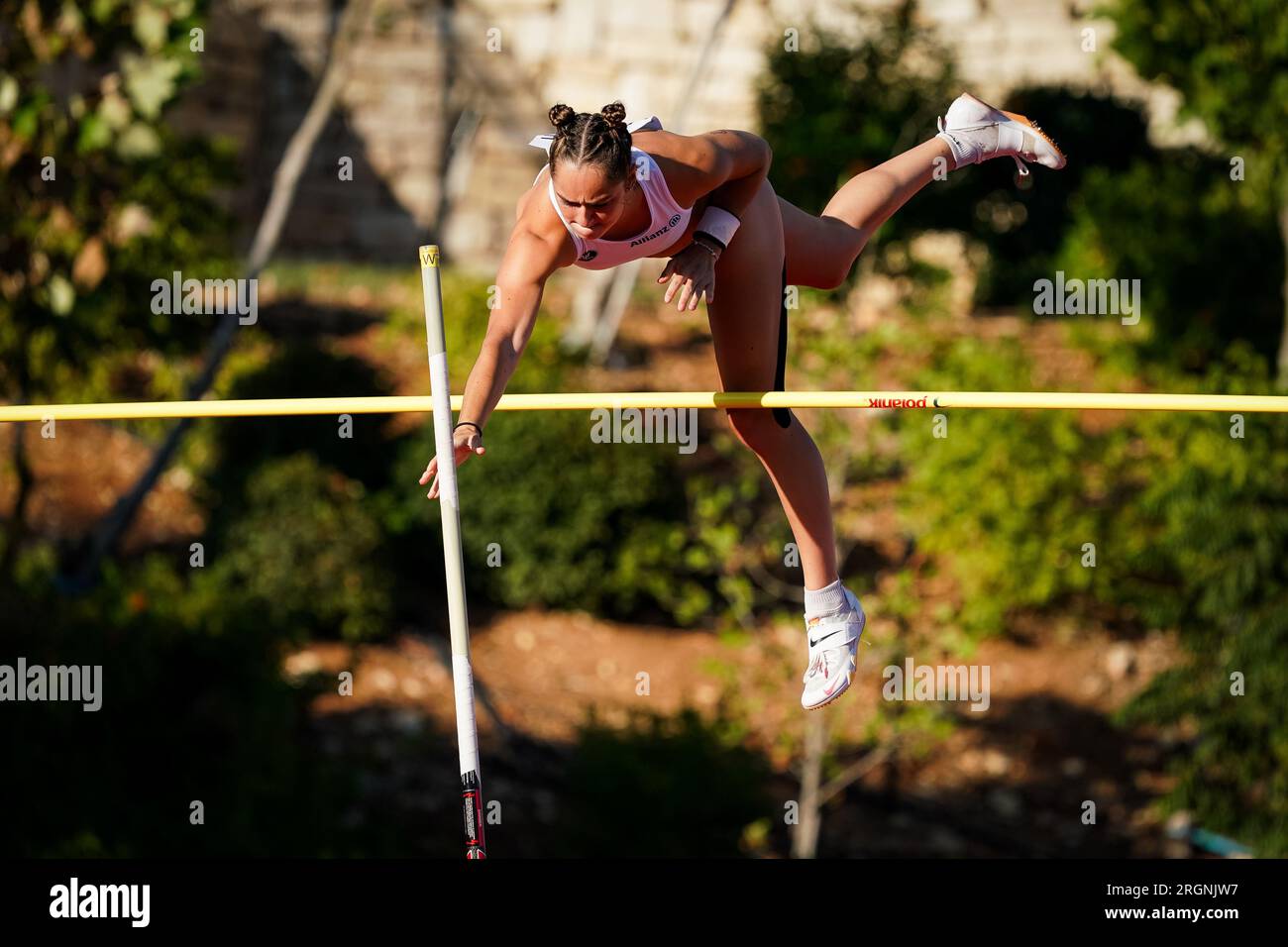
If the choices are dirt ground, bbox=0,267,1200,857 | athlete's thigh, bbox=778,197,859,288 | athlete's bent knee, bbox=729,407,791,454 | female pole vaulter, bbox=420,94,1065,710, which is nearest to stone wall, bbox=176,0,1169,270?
dirt ground, bbox=0,267,1200,857

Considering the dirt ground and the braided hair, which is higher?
the braided hair

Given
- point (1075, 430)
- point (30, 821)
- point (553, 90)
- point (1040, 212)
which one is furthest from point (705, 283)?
point (553, 90)

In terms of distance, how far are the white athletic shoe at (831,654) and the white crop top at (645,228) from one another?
4.87 ft

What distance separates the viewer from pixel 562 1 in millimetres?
16734

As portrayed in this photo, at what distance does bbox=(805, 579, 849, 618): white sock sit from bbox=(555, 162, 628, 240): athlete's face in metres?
1.67

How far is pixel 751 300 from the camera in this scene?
5.21 m

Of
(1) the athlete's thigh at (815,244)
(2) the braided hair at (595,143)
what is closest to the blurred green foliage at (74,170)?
(1) the athlete's thigh at (815,244)

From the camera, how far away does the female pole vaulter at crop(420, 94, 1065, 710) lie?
4.58 m

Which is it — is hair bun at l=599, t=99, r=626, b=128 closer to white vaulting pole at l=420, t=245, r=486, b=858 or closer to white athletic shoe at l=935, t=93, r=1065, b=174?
white vaulting pole at l=420, t=245, r=486, b=858

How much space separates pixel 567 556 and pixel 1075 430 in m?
3.60

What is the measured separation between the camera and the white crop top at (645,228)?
471 cm

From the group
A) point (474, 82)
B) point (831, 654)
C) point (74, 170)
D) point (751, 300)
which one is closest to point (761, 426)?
point (751, 300)

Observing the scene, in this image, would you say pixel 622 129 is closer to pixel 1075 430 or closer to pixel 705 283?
pixel 705 283

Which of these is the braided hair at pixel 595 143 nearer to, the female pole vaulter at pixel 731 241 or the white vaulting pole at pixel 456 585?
the female pole vaulter at pixel 731 241
